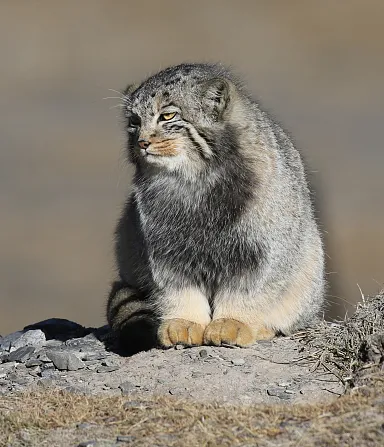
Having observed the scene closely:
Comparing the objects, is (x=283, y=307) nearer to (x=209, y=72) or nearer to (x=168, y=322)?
(x=168, y=322)

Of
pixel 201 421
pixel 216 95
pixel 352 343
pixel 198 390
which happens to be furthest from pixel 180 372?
pixel 216 95

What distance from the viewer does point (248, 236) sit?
25.3 ft

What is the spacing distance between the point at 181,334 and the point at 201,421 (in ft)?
6.48

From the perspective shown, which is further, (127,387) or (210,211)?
(210,211)

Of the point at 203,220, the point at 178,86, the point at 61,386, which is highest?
the point at 178,86

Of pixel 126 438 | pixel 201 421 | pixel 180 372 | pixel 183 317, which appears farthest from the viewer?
pixel 183 317

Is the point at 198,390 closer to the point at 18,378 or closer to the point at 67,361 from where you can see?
the point at 67,361

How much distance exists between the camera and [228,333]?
299 inches

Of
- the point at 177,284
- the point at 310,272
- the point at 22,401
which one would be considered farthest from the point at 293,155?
the point at 22,401

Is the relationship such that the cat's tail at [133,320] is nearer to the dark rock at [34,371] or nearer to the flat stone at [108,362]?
the flat stone at [108,362]

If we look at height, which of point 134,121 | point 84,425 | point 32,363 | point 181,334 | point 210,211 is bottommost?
point 32,363

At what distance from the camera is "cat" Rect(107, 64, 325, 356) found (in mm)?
7625

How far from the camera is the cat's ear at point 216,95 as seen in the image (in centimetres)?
770

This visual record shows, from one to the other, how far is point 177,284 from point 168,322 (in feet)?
1.02
